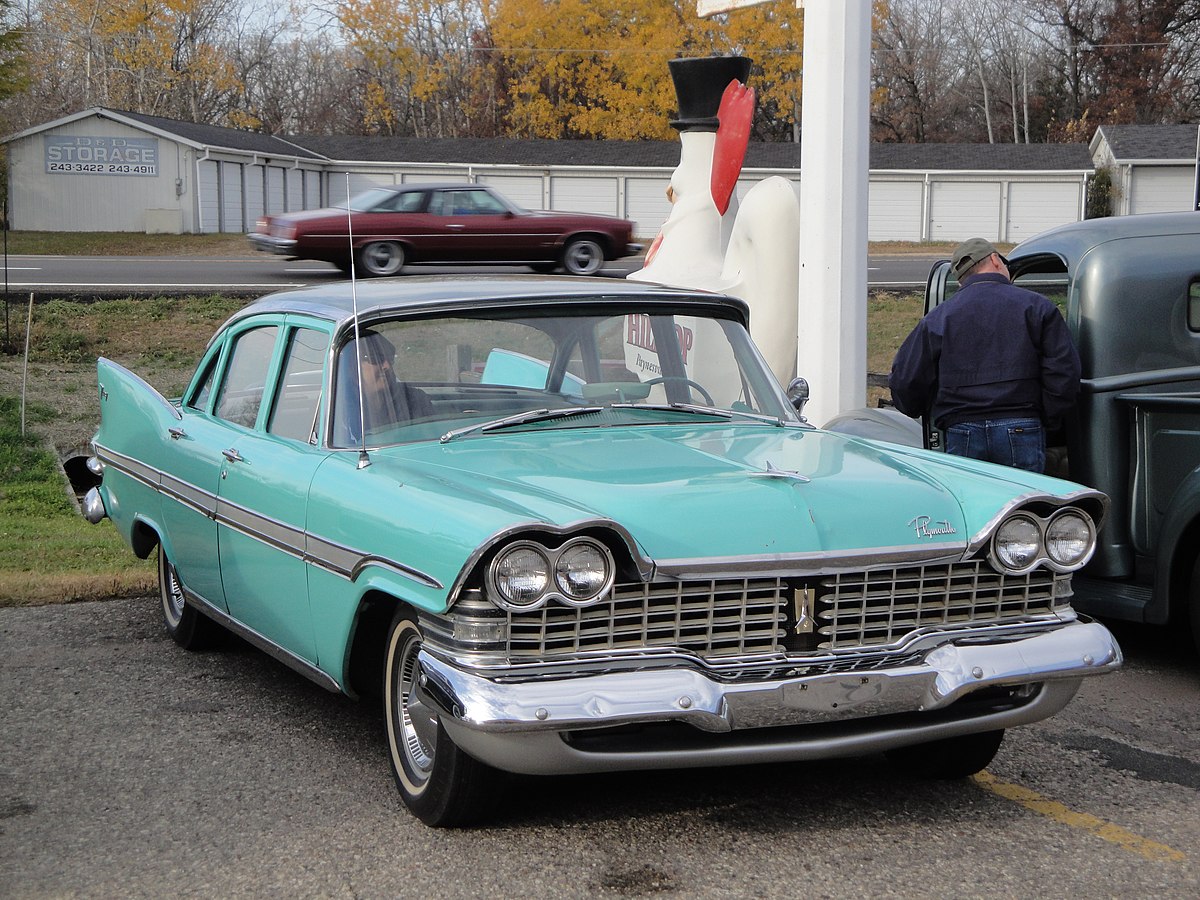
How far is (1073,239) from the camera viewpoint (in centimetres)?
633

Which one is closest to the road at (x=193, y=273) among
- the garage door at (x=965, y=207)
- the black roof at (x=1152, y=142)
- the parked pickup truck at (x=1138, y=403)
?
the parked pickup truck at (x=1138, y=403)

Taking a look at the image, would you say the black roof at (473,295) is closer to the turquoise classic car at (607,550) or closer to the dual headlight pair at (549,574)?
the turquoise classic car at (607,550)

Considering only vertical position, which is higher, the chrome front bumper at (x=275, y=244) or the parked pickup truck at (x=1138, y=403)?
the chrome front bumper at (x=275, y=244)

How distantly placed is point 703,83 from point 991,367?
13.8 ft

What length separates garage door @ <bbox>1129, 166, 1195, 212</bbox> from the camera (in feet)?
147

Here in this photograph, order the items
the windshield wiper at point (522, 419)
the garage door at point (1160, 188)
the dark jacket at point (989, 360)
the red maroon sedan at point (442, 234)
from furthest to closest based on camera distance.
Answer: the garage door at point (1160, 188) → the red maroon sedan at point (442, 234) → the dark jacket at point (989, 360) → the windshield wiper at point (522, 419)

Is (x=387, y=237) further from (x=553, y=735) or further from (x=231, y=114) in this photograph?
(x=231, y=114)

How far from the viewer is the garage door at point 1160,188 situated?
4491 centimetres

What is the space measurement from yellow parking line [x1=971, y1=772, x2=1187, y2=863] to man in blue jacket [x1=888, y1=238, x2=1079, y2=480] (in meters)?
1.92

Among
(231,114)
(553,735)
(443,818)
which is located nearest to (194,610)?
(443,818)

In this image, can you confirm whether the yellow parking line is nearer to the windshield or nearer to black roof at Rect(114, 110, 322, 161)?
the windshield

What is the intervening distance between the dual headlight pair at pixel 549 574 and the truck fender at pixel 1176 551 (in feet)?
9.50

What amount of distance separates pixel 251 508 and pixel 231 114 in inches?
2412

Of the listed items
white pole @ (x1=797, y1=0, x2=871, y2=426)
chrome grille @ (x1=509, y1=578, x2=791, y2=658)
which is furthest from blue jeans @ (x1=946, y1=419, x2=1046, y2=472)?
chrome grille @ (x1=509, y1=578, x2=791, y2=658)
